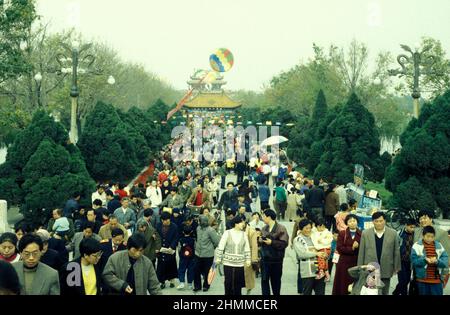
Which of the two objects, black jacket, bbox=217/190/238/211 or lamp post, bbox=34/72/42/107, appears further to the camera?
lamp post, bbox=34/72/42/107

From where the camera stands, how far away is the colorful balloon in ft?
317

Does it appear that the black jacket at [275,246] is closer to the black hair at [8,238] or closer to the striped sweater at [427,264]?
the striped sweater at [427,264]

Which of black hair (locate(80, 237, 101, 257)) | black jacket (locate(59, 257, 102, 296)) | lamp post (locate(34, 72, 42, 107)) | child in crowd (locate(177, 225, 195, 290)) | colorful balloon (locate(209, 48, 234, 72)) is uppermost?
colorful balloon (locate(209, 48, 234, 72))

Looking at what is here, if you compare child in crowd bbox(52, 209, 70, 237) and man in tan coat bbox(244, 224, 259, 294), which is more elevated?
child in crowd bbox(52, 209, 70, 237)

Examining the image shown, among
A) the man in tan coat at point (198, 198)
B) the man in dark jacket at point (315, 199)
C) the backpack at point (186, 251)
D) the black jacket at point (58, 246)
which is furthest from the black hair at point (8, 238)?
the man in dark jacket at point (315, 199)

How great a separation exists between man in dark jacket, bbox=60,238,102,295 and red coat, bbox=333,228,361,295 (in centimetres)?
367

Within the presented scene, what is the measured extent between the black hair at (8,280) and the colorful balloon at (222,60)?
299 feet

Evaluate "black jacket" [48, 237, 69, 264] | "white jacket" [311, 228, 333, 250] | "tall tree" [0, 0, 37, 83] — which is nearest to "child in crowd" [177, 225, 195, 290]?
"white jacket" [311, 228, 333, 250]

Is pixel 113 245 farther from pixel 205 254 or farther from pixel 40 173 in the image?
pixel 40 173

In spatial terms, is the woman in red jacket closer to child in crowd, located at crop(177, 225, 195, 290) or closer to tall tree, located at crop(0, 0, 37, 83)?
child in crowd, located at crop(177, 225, 195, 290)

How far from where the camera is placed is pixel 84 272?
7.78m

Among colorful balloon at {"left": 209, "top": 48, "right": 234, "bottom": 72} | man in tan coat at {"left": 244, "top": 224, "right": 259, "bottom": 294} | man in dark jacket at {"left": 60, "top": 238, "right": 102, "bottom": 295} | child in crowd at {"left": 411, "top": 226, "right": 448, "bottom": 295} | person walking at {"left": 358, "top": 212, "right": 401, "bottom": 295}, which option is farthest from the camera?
colorful balloon at {"left": 209, "top": 48, "right": 234, "bottom": 72}
